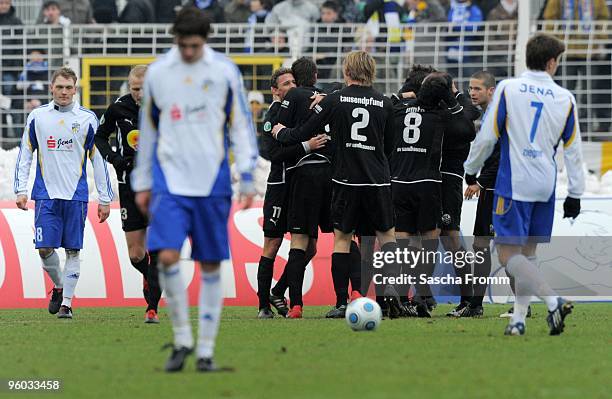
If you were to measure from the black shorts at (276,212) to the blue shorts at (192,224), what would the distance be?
5.21 metres

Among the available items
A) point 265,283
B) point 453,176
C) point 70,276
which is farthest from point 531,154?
point 70,276

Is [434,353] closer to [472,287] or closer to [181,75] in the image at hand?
[181,75]

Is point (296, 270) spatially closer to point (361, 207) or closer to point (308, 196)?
point (308, 196)

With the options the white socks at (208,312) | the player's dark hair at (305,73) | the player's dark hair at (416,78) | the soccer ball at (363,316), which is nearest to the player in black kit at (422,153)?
the player's dark hair at (416,78)

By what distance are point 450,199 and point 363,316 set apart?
282 cm

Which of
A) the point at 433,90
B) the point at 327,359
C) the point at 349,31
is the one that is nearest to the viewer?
the point at 327,359

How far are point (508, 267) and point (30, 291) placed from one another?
732 cm

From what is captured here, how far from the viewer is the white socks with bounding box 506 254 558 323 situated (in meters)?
10.7

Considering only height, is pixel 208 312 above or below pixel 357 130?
below

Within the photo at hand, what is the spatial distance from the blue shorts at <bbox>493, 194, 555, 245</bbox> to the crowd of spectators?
11.3 metres

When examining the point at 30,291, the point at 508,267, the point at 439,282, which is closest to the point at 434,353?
the point at 508,267

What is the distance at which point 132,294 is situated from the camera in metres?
16.3

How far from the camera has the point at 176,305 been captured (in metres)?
8.46

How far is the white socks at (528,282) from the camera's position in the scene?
10656mm
